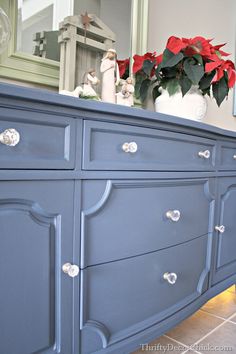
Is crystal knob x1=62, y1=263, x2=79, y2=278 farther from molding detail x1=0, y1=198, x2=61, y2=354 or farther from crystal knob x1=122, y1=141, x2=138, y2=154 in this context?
crystal knob x1=122, y1=141, x2=138, y2=154

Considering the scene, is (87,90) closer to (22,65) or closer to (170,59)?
(22,65)

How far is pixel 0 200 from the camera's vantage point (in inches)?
22.8

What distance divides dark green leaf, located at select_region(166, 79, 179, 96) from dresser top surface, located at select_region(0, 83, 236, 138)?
0.31 meters

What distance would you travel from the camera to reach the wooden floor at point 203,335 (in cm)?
113

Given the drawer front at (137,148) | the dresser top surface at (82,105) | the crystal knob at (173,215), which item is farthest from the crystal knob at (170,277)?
the dresser top surface at (82,105)

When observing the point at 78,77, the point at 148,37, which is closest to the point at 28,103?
the point at 78,77

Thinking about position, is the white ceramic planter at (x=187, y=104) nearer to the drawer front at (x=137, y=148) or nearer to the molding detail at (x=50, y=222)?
the drawer front at (x=137, y=148)

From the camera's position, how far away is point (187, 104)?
1.24 m

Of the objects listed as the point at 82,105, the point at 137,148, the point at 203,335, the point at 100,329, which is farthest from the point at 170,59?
the point at 203,335

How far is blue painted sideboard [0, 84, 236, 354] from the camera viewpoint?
0.61 metres

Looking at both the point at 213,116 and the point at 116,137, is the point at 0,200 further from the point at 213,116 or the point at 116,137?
the point at 213,116

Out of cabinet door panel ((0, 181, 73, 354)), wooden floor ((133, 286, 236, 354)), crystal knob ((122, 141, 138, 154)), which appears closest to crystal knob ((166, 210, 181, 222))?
crystal knob ((122, 141, 138, 154))

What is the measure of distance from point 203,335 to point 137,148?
918 mm

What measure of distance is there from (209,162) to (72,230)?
689 mm
